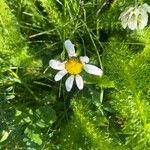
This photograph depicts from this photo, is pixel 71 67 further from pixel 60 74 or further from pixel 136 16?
pixel 136 16

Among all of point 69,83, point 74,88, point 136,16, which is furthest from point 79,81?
point 136,16

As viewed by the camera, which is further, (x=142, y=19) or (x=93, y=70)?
(x=93, y=70)

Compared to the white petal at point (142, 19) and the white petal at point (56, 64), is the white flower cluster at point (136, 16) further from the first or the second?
the white petal at point (56, 64)

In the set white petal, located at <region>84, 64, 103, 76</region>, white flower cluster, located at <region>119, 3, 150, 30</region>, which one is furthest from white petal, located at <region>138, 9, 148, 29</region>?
white petal, located at <region>84, 64, 103, 76</region>

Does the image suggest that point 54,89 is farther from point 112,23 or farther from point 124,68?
point 124,68

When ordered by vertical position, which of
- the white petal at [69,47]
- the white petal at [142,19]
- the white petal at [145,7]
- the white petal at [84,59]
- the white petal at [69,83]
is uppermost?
the white petal at [145,7]

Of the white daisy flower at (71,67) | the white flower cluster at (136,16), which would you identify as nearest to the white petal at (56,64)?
the white daisy flower at (71,67)
